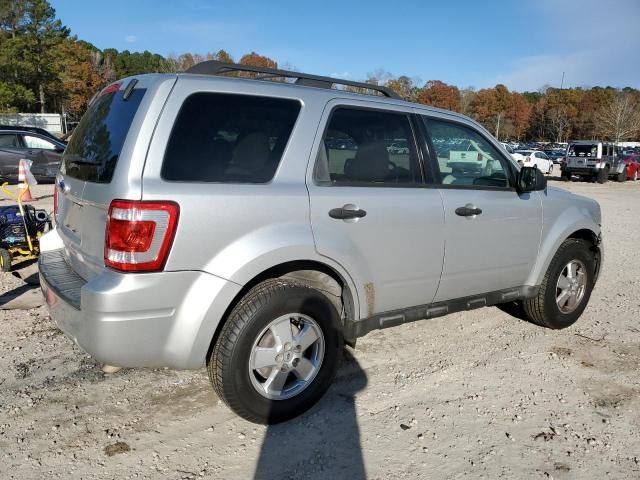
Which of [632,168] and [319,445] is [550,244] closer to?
[319,445]

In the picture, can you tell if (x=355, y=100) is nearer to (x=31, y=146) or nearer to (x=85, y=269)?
(x=85, y=269)

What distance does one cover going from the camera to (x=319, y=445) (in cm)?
290

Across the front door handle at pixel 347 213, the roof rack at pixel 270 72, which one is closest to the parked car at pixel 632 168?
the roof rack at pixel 270 72

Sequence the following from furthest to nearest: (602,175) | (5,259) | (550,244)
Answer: (602,175), (5,259), (550,244)

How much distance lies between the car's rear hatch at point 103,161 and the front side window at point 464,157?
76.2 inches

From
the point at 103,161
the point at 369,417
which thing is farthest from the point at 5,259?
the point at 369,417

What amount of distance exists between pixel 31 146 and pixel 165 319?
14352 mm

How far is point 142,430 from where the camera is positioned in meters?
3.00

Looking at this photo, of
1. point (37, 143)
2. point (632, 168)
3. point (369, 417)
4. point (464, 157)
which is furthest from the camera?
point (632, 168)

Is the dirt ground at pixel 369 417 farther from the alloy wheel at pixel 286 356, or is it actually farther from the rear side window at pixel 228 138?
the rear side window at pixel 228 138

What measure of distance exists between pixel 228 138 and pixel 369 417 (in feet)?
6.13

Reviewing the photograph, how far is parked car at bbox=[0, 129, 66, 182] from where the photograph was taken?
14148 millimetres

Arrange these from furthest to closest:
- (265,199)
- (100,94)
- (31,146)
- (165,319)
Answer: (31,146) → (100,94) → (265,199) → (165,319)

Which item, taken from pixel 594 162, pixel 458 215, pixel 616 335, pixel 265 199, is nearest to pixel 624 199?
pixel 594 162
